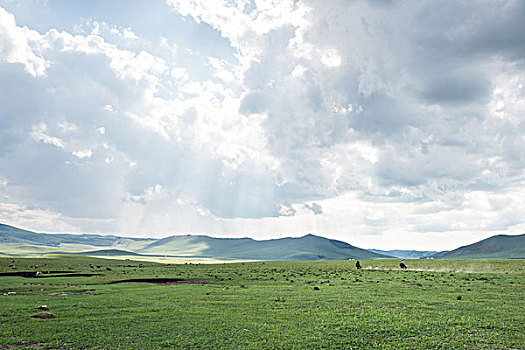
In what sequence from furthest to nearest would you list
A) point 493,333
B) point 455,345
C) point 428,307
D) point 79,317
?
point 428,307 < point 79,317 < point 493,333 < point 455,345

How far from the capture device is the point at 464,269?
8900 centimetres

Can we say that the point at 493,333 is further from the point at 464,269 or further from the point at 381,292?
the point at 464,269

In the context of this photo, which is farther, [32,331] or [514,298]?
[514,298]

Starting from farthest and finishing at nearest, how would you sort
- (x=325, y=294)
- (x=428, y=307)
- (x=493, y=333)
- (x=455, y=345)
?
(x=325, y=294), (x=428, y=307), (x=493, y=333), (x=455, y=345)

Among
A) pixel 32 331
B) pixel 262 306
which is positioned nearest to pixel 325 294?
pixel 262 306

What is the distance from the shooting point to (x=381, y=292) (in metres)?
44.3

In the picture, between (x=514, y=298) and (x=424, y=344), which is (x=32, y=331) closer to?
(x=424, y=344)

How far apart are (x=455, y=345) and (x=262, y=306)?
17218 mm

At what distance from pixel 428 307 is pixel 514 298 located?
12.5m

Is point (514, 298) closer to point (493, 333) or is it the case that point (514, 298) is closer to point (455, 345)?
point (493, 333)

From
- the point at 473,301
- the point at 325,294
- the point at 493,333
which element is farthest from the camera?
the point at 325,294

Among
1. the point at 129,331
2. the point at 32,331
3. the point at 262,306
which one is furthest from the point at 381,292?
the point at 32,331

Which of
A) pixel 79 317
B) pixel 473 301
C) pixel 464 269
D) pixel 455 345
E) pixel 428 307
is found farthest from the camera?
pixel 464 269

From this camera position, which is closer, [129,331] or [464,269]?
[129,331]
